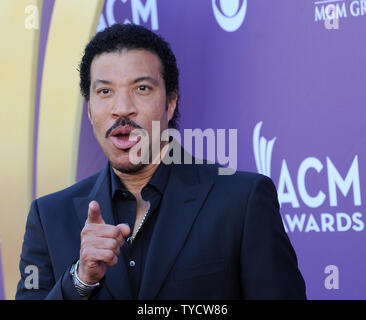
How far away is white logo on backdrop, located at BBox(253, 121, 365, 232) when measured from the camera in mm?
2045

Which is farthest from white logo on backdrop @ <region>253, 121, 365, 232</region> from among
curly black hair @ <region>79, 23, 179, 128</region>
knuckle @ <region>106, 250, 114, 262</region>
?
knuckle @ <region>106, 250, 114, 262</region>

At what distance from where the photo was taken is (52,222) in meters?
1.69

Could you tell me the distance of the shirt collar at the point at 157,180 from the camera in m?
1.70

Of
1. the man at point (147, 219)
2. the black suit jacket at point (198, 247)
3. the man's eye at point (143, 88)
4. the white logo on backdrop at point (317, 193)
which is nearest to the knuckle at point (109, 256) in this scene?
the man at point (147, 219)

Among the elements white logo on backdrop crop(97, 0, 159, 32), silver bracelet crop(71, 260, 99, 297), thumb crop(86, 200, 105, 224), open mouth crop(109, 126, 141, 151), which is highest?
white logo on backdrop crop(97, 0, 159, 32)

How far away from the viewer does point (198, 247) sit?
5.15 feet

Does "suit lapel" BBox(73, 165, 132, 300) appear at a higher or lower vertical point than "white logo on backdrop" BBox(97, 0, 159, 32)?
lower

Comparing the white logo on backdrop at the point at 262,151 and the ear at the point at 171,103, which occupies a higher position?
the ear at the point at 171,103

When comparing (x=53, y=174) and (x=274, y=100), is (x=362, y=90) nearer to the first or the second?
(x=274, y=100)

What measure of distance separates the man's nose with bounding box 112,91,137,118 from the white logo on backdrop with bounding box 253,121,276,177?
651mm

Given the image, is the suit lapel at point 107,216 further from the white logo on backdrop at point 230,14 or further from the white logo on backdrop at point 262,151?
the white logo on backdrop at point 230,14

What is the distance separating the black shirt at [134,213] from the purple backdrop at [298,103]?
0.57 m

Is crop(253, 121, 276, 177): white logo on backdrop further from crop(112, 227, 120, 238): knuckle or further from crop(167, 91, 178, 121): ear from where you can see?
crop(112, 227, 120, 238): knuckle

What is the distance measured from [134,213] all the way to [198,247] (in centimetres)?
22
